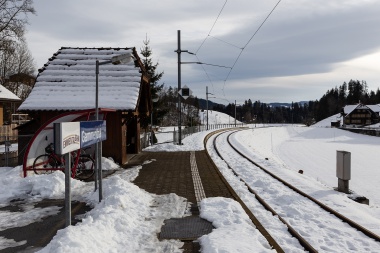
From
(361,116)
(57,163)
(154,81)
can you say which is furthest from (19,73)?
(361,116)

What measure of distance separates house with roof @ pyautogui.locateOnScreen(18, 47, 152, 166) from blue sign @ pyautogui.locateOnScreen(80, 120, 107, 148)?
6760 mm

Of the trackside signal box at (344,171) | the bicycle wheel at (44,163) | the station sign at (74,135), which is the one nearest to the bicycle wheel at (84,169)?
the bicycle wheel at (44,163)

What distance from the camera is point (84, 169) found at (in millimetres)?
12422

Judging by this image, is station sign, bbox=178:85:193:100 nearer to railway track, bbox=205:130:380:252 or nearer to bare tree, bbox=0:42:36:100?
railway track, bbox=205:130:380:252

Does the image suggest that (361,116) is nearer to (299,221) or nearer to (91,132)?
(299,221)

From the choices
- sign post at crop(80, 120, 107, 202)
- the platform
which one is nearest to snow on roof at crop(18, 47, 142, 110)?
the platform

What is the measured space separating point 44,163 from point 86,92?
5.71 m

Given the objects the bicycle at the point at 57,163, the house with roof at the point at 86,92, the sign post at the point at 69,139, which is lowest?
the bicycle at the point at 57,163

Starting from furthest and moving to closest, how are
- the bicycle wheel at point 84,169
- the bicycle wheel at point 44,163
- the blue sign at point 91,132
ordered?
the bicycle wheel at point 84,169 < the bicycle wheel at point 44,163 < the blue sign at point 91,132

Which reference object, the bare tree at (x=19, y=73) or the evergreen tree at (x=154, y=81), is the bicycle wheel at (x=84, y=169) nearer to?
the evergreen tree at (x=154, y=81)

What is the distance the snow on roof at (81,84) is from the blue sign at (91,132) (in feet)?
24.5

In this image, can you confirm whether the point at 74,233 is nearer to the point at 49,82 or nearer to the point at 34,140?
the point at 34,140

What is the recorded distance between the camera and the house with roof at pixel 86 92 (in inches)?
621

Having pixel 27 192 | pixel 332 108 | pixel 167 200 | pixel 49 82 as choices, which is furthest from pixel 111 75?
pixel 332 108
